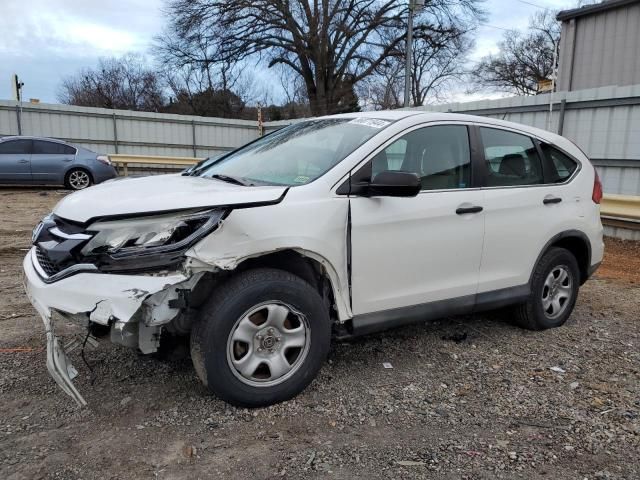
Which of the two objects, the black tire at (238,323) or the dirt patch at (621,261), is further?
the dirt patch at (621,261)

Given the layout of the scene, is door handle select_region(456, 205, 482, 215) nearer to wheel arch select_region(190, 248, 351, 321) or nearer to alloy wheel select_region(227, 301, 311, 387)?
wheel arch select_region(190, 248, 351, 321)

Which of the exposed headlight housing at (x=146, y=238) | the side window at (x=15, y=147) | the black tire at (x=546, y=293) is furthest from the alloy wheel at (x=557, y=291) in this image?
the side window at (x=15, y=147)

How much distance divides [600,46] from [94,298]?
1533cm

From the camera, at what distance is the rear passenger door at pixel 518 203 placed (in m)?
3.87

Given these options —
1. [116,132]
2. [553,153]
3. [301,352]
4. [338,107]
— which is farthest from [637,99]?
[338,107]

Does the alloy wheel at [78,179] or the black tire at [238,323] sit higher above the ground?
the alloy wheel at [78,179]

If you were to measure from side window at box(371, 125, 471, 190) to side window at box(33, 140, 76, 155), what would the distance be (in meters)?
12.1

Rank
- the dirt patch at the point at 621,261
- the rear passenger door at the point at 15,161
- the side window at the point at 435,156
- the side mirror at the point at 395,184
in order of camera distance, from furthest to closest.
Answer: the rear passenger door at the point at 15,161
the dirt patch at the point at 621,261
the side window at the point at 435,156
the side mirror at the point at 395,184

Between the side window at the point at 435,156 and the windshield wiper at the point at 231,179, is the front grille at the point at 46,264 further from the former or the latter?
the side window at the point at 435,156

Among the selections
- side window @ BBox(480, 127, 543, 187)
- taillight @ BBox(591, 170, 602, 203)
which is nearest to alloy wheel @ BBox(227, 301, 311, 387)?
side window @ BBox(480, 127, 543, 187)

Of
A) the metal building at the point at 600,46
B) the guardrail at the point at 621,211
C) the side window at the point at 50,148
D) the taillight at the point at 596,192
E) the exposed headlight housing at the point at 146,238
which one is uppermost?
the metal building at the point at 600,46

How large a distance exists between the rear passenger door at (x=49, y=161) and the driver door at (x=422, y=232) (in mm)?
12019

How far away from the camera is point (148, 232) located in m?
2.69

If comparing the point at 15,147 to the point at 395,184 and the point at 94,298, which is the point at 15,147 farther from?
the point at 395,184
